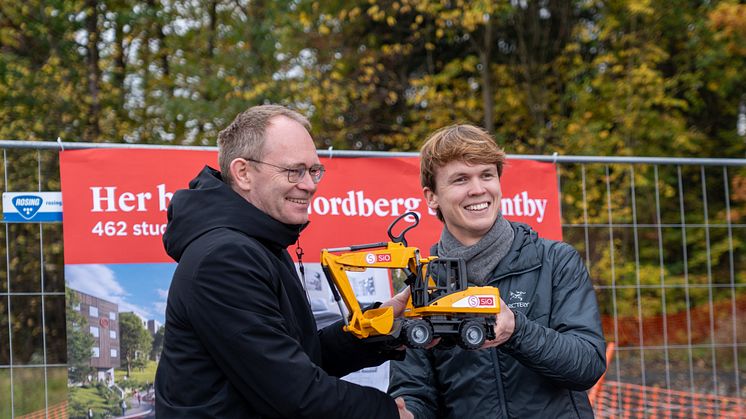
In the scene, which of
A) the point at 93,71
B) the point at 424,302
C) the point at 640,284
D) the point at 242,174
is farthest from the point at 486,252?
the point at 93,71

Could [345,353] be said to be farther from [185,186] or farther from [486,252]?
[185,186]

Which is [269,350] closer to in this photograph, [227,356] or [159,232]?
[227,356]

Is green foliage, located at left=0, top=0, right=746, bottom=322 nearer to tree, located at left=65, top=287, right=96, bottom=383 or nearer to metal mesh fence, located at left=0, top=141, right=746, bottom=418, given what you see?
metal mesh fence, located at left=0, top=141, right=746, bottom=418

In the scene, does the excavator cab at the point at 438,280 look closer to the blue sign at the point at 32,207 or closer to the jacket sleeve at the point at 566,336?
the jacket sleeve at the point at 566,336

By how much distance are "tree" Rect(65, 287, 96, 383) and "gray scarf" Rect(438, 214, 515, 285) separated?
2.10m

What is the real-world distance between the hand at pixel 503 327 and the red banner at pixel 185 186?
6.55 feet

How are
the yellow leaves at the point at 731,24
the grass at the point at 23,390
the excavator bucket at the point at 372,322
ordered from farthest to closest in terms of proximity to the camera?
1. the yellow leaves at the point at 731,24
2. the grass at the point at 23,390
3. the excavator bucket at the point at 372,322

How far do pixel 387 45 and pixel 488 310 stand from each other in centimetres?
1143

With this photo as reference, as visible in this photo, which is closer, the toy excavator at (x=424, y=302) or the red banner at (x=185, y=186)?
the toy excavator at (x=424, y=302)

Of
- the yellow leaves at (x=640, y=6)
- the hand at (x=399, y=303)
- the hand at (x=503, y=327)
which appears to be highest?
the yellow leaves at (x=640, y=6)

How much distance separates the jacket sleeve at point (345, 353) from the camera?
8.90ft

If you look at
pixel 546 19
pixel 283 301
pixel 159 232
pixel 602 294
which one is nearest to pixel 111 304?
pixel 159 232

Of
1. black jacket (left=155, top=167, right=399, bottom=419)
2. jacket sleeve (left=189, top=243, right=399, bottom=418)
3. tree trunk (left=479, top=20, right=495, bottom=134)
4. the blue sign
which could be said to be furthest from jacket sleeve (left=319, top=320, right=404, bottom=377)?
tree trunk (left=479, top=20, right=495, bottom=134)

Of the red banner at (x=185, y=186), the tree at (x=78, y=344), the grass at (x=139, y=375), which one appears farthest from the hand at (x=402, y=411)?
the tree at (x=78, y=344)
